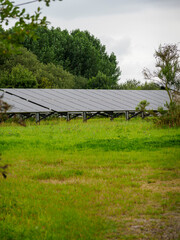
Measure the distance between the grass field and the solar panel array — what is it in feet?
39.4

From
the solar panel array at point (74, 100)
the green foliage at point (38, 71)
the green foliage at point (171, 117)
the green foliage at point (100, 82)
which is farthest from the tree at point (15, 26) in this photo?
the green foliage at point (100, 82)

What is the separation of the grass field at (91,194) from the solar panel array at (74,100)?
1202cm

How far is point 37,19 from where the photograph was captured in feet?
12.3

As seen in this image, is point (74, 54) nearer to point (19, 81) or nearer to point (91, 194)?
point (19, 81)

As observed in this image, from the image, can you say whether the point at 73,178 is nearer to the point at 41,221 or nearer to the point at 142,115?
the point at 41,221

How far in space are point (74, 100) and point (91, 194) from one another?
2010cm

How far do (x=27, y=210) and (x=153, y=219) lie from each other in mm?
1660

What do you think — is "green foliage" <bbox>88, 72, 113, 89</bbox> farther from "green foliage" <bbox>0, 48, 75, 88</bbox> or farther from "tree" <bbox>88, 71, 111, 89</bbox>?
"green foliage" <bbox>0, 48, 75, 88</bbox>

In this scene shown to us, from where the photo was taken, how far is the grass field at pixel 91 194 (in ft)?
14.8

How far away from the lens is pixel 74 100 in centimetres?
2591

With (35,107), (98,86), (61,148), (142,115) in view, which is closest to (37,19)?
(61,148)

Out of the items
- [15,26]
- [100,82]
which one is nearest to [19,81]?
[100,82]

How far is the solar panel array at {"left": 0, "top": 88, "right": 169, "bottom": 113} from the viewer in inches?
897

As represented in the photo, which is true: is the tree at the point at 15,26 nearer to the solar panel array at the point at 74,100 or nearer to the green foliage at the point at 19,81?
the solar panel array at the point at 74,100
